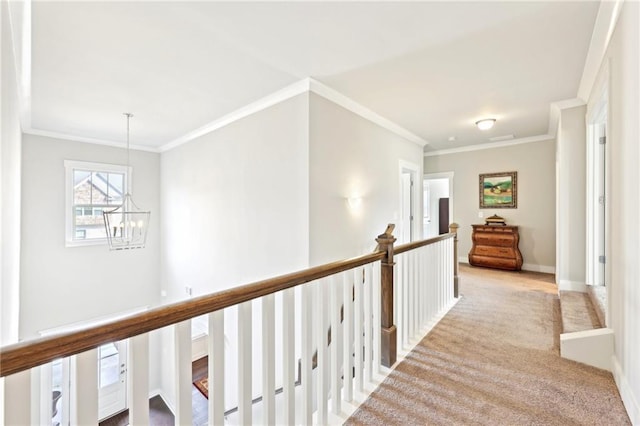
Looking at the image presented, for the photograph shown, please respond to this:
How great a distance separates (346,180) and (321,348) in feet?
7.47

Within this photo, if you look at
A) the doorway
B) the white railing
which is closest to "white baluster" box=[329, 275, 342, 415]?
the white railing

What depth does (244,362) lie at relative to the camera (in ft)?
3.88

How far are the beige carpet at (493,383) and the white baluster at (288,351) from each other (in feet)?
1.48

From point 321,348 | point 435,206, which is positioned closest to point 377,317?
point 321,348

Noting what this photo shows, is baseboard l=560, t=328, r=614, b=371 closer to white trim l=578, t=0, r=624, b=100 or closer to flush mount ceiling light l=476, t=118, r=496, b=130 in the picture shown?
white trim l=578, t=0, r=624, b=100

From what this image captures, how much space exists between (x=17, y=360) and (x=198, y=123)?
4.09m

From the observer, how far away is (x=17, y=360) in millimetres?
659

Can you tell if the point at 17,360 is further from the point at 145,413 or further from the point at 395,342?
the point at 395,342

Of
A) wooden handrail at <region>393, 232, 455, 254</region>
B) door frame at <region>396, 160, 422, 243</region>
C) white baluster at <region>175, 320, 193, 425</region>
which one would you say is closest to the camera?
white baluster at <region>175, 320, 193, 425</region>

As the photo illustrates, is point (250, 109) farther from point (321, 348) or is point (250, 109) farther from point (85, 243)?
point (85, 243)

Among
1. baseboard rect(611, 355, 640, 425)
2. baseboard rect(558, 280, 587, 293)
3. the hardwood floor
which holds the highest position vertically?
baseboard rect(558, 280, 587, 293)

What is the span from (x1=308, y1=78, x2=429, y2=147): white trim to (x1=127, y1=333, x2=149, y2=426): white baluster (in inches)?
106

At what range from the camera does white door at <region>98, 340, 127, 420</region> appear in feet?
14.7

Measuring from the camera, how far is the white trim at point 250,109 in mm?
3016
